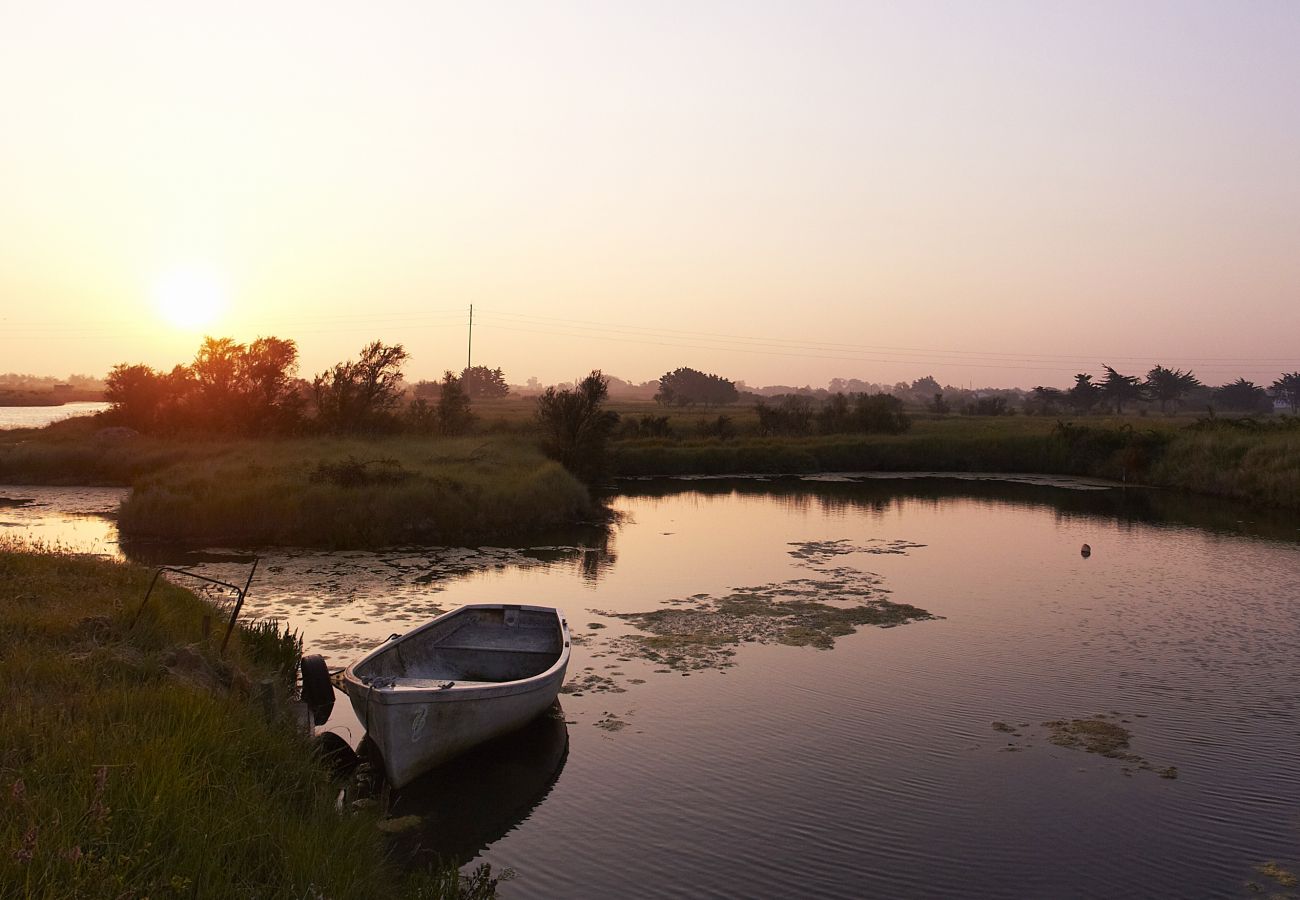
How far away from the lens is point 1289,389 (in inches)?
5842

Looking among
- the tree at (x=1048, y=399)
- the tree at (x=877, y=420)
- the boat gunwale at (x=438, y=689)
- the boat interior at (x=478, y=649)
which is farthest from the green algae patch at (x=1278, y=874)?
the tree at (x=1048, y=399)

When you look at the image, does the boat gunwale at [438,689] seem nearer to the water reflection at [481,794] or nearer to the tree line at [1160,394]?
the water reflection at [481,794]

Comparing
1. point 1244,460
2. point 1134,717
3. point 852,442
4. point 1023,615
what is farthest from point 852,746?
point 852,442

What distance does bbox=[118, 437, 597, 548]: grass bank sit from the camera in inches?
1036

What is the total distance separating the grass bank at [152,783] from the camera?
5414mm

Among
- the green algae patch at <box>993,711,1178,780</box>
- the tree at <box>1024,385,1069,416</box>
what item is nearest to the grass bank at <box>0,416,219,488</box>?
the green algae patch at <box>993,711,1178,780</box>

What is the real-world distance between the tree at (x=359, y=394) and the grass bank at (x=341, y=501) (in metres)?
11.0

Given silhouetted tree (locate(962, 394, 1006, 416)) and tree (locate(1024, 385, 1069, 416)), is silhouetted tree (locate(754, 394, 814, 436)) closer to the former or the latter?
silhouetted tree (locate(962, 394, 1006, 416))

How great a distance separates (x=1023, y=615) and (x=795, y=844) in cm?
1191

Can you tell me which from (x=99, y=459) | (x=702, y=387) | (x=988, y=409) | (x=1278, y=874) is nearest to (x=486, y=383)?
(x=702, y=387)

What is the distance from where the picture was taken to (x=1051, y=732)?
1262cm

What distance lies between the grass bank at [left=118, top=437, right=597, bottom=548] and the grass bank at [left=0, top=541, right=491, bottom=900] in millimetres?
16107

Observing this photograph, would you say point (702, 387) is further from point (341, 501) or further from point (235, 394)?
point (341, 501)

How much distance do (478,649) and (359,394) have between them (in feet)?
116
